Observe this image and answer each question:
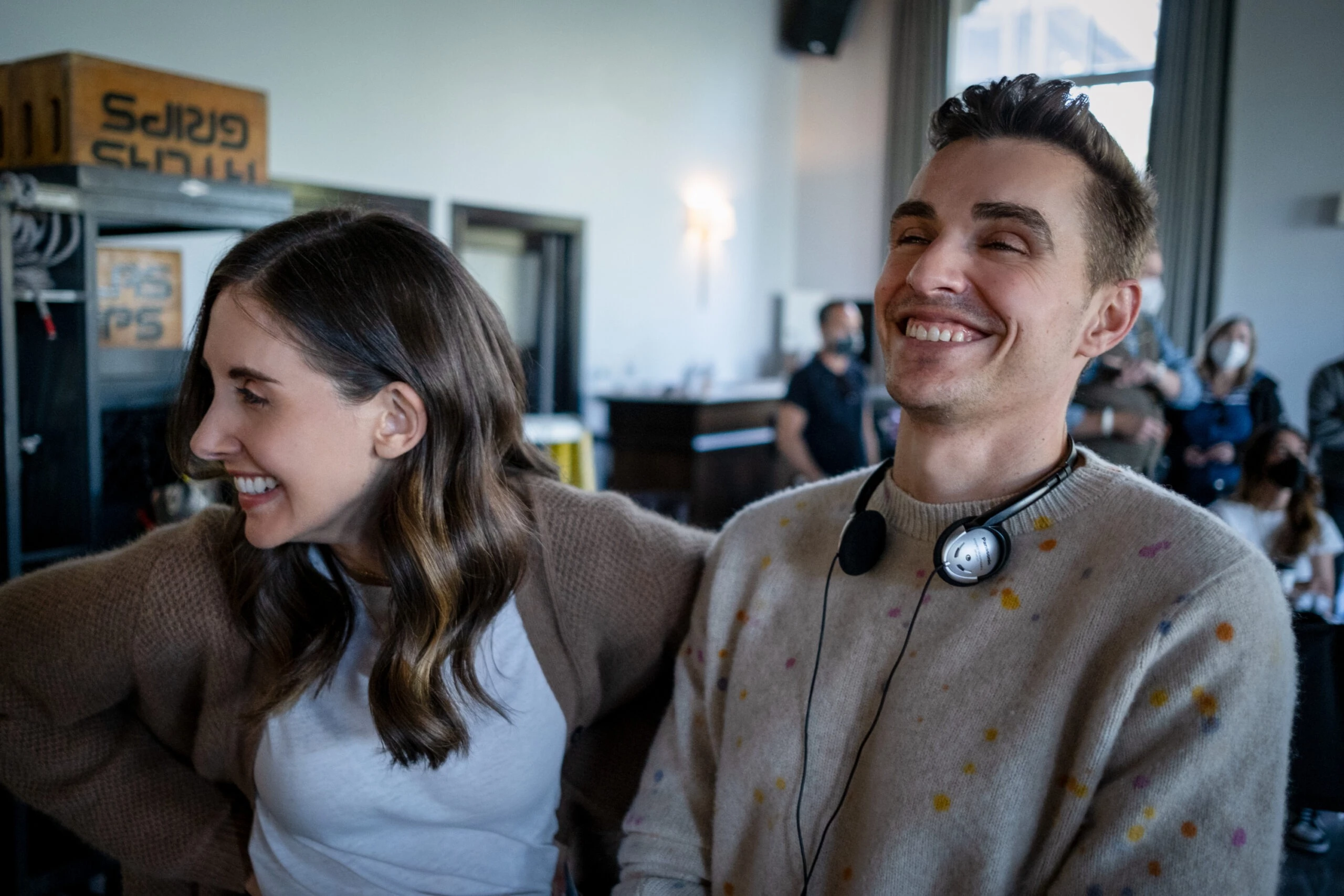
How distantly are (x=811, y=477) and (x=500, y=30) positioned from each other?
3.32 metres

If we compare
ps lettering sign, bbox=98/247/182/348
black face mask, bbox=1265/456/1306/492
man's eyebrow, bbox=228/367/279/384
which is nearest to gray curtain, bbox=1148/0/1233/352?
black face mask, bbox=1265/456/1306/492

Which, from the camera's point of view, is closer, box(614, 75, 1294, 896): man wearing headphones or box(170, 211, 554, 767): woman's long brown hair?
box(614, 75, 1294, 896): man wearing headphones

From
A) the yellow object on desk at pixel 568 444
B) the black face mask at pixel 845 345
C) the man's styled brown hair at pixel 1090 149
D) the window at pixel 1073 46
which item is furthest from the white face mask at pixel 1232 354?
the man's styled brown hair at pixel 1090 149

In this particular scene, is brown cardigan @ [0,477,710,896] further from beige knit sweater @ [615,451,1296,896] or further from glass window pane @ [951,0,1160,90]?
glass window pane @ [951,0,1160,90]

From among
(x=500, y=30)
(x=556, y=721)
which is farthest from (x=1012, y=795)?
(x=500, y=30)

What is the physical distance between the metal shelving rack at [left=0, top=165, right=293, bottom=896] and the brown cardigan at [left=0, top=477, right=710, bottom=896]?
38.2 inches

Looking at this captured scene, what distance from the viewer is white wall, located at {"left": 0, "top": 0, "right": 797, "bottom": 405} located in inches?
180

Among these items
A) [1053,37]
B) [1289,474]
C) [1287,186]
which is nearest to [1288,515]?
[1289,474]

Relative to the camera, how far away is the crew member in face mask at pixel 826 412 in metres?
4.49

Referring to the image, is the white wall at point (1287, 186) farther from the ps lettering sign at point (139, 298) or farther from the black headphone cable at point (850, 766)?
the black headphone cable at point (850, 766)

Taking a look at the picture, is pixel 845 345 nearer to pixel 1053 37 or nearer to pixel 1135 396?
pixel 1135 396

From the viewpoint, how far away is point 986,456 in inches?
44.5

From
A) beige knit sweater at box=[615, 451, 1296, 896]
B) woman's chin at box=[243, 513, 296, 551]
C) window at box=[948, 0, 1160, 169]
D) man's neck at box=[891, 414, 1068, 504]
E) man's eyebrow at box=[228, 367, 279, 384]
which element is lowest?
A: beige knit sweater at box=[615, 451, 1296, 896]

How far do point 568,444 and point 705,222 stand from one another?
4.82 metres
